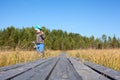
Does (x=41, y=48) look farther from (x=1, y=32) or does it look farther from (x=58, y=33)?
(x=58, y=33)

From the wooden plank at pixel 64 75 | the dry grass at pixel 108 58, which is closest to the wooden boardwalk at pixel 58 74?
the wooden plank at pixel 64 75

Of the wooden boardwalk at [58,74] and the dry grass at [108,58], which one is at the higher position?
the dry grass at [108,58]

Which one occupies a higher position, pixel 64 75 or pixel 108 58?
pixel 108 58

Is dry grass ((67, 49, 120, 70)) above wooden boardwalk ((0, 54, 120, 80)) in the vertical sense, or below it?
above

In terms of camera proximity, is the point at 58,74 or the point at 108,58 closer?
the point at 58,74

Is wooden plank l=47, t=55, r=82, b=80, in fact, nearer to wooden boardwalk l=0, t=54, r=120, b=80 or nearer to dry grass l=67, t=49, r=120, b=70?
wooden boardwalk l=0, t=54, r=120, b=80

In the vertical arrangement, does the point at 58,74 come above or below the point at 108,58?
below

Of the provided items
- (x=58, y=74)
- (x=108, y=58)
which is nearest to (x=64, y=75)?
(x=58, y=74)

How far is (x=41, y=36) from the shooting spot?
508 inches

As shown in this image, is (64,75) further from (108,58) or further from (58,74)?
(108,58)

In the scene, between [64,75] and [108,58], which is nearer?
[64,75]

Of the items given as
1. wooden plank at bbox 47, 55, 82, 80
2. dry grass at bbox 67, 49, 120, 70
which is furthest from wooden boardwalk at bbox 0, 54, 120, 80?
dry grass at bbox 67, 49, 120, 70

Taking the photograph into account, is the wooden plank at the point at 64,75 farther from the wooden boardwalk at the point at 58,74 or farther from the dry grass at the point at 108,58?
the dry grass at the point at 108,58

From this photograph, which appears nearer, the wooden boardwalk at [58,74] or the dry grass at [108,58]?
the wooden boardwalk at [58,74]
